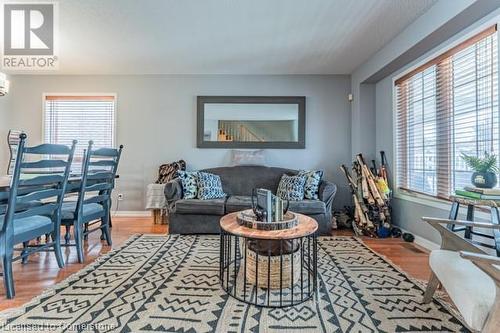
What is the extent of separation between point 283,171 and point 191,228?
1.72 metres

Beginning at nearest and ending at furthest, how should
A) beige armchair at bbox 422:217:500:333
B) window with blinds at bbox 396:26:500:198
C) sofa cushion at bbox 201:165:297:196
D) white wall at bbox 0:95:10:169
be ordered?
1. beige armchair at bbox 422:217:500:333
2. window with blinds at bbox 396:26:500:198
3. sofa cushion at bbox 201:165:297:196
4. white wall at bbox 0:95:10:169

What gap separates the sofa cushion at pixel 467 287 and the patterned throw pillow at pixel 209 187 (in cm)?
273

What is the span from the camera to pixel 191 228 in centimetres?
353

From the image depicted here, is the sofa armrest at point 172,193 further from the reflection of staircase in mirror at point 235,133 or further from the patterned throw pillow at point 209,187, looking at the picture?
the reflection of staircase in mirror at point 235,133

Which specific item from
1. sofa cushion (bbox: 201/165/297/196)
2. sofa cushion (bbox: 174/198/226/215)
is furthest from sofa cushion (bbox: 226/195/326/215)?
sofa cushion (bbox: 201/165/297/196)

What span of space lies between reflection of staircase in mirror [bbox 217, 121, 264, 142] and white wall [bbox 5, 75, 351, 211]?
26cm

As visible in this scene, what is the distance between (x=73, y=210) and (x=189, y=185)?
143 centimetres

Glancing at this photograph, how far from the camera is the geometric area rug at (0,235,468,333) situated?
157cm

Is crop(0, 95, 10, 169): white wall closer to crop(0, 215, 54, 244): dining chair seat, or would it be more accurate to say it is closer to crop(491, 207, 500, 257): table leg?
crop(0, 215, 54, 244): dining chair seat

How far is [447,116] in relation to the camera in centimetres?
281

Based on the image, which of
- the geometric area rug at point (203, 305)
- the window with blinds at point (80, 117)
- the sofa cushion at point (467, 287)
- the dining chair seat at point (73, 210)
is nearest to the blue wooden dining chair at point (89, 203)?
the dining chair seat at point (73, 210)

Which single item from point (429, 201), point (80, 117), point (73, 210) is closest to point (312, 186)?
point (429, 201)

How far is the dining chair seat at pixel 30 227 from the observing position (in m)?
1.98

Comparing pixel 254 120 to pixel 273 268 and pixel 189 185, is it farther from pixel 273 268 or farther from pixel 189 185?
pixel 273 268
